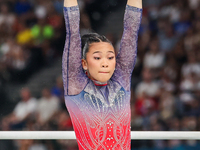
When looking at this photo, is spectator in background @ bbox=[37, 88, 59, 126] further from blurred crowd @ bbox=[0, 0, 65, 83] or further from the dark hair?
the dark hair

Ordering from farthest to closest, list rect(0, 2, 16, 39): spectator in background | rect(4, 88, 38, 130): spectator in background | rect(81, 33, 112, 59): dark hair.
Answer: rect(0, 2, 16, 39): spectator in background < rect(4, 88, 38, 130): spectator in background < rect(81, 33, 112, 59): dark hair

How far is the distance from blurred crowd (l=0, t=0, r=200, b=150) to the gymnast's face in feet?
7.29

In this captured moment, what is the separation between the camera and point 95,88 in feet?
5.66

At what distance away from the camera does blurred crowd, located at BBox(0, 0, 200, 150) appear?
13.4 feet

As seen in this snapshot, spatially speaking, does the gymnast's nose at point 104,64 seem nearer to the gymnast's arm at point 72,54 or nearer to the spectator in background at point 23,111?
the gymnast's arm at point 72,54

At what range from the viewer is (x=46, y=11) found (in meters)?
4.86

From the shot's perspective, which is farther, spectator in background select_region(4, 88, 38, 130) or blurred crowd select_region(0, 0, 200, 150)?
spectator in background select_region(4, 88, 38, 130)

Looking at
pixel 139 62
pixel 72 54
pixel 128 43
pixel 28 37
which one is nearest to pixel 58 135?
pixel 72 54

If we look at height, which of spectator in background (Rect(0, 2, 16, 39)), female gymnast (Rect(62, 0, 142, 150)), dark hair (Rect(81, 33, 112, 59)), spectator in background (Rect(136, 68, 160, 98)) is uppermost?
spectator in background (Rect(0, 2, 16, 39))

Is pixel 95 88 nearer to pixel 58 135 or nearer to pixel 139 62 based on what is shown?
pixel 58 135

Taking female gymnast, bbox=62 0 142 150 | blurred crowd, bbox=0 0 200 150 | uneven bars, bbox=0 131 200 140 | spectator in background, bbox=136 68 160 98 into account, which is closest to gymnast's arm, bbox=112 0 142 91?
female gymnast, bbox=62 0 142 150

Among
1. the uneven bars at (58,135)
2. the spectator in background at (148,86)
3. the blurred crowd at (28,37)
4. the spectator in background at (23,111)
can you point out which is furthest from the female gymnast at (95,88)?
the blurred crowd at (28,37)

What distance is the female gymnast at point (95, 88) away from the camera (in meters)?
1.66

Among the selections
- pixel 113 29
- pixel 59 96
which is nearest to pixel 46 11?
pixel 113 29
